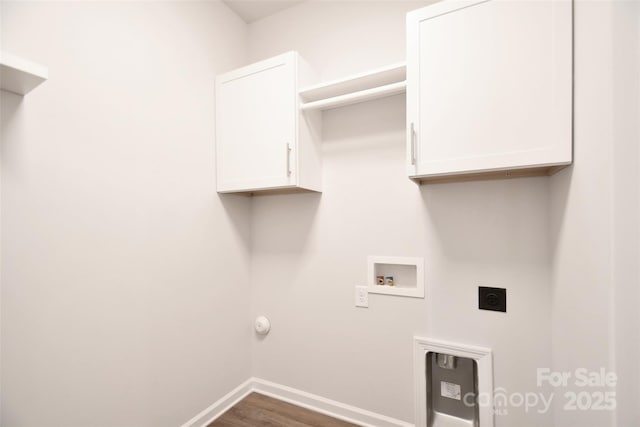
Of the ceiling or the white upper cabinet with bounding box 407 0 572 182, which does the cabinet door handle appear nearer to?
the white upper cabinet with bounding box 407 0 572 182

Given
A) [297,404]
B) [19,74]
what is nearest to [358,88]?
[19,74]

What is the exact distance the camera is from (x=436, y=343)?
165cm

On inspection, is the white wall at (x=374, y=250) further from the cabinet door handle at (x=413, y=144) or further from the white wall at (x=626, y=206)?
the white wall at (x=626, y=206)

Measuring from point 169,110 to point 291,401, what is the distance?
2.08 metres

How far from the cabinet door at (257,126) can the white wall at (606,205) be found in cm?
129

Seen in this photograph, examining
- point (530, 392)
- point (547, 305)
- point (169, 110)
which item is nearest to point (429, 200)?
point (547, 305)

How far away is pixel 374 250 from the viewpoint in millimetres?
1845

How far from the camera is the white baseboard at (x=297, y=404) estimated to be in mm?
1834

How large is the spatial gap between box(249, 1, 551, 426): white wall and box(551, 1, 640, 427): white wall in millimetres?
338

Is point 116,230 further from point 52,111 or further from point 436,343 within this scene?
point 436,343

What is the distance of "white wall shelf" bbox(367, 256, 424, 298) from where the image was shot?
1709mm

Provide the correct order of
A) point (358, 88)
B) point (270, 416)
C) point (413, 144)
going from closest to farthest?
point (413, 144) < point (358, 88) < point (270, 416)

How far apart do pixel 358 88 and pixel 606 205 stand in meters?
1.33

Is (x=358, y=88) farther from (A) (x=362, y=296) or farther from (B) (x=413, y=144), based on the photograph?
(A) (x=362, y=296)
